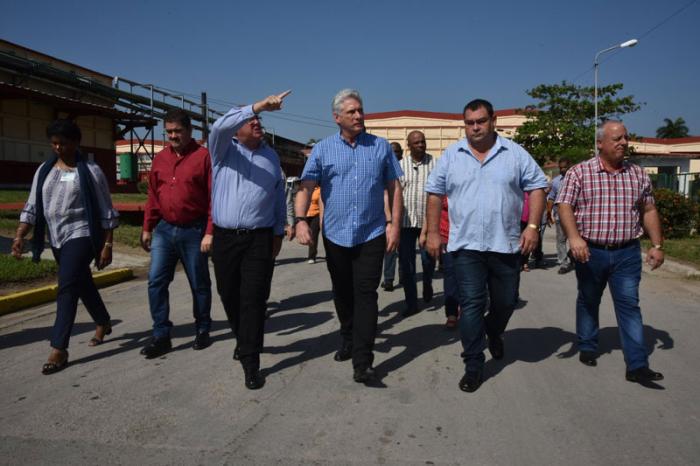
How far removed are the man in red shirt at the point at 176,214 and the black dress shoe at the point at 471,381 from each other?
2155 millimetres

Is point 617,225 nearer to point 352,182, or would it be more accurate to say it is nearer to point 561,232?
point 352,182

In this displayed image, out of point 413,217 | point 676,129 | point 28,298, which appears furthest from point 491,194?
point 676,129

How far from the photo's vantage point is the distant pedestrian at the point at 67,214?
4.35 meters

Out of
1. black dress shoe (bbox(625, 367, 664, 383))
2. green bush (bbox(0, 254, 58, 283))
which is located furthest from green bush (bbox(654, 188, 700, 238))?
green bush (bbox(0, 254, 58, 283))

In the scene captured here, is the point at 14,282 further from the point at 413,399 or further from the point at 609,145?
the point at 609,145

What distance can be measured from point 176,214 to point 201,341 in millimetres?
1096

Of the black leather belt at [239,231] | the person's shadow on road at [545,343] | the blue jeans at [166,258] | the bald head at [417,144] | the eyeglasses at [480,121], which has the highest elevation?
the bald head at [417,144]

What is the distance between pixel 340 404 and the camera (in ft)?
11.6

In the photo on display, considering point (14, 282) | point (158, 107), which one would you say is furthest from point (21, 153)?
point (14, 282)

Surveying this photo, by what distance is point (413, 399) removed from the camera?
3633 millimetres

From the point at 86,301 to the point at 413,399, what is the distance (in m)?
2.84

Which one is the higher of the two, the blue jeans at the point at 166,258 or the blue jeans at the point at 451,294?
the blue jeans at the point at 166,258

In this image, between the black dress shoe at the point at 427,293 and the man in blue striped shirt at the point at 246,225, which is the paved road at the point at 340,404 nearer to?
the man in blue striped shirt at the point at 246,225

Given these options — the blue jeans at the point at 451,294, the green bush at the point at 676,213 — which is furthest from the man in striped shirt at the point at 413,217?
the green bush at the point at 676,213
